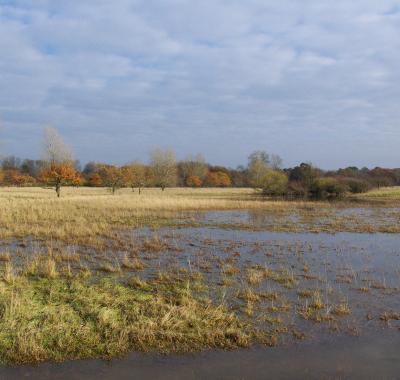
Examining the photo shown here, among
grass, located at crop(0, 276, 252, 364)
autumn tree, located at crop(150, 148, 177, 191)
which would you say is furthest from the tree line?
grass, located at crop(0, 276, 252, 364)

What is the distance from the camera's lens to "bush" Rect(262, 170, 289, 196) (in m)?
72.9

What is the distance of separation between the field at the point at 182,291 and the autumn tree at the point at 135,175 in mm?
54811

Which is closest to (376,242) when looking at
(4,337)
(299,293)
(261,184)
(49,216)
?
(299,293)

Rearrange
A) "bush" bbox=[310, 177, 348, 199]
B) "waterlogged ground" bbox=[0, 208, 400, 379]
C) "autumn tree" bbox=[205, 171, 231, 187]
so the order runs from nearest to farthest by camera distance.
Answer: "waterlogged ground" bbox=[0, 208, 400, 379]
"bush" bbox=[310, 177, 348, 199]
"autumn tree" bbox=[205, 171, 231, 187]

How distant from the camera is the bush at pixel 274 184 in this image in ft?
239

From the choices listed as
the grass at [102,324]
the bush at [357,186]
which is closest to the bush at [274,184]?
the bush at [357,186]

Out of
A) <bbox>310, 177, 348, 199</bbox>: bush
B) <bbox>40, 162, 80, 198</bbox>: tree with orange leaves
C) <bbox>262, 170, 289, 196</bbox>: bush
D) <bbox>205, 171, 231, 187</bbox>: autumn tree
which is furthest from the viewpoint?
<bbox>205, 171, 231, 187</bbox>: autumn tree

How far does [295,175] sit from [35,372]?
77153 millimetres

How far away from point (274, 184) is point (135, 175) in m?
26.2

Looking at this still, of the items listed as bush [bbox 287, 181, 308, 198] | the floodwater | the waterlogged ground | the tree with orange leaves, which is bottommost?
the floodwater

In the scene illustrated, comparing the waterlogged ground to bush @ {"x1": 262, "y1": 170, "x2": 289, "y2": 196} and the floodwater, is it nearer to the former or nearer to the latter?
the floodwater

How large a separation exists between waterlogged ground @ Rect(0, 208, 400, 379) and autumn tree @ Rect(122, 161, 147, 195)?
5473 centimetres

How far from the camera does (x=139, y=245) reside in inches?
722

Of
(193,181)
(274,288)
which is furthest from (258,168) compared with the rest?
(274,288)
